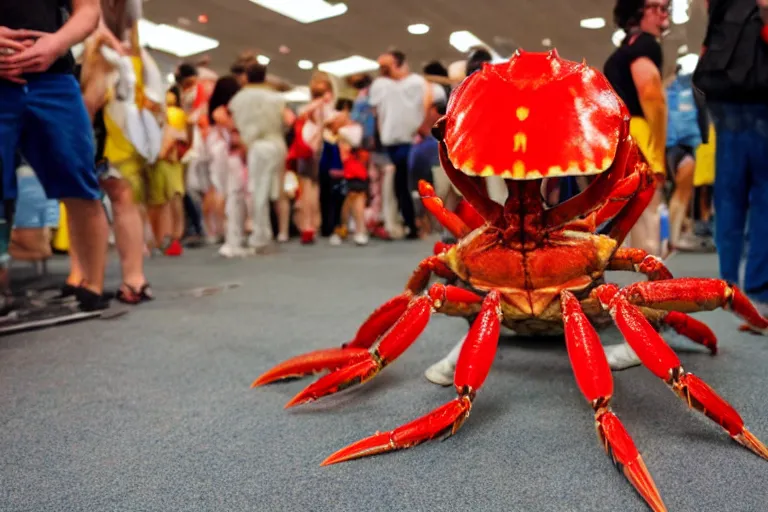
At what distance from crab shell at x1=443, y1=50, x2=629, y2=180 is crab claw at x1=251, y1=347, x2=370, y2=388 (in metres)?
0.51

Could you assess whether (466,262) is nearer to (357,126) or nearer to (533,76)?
(533,76)

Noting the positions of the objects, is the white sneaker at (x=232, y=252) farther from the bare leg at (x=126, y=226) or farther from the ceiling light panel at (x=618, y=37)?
the ceiling light panel at (x=618, y=37)

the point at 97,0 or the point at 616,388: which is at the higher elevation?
the point at 97,0

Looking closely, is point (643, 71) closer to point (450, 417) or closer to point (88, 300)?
point (450, 417)

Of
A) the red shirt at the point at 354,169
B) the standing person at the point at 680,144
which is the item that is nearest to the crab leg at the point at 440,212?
the standing person at the point at 680,144

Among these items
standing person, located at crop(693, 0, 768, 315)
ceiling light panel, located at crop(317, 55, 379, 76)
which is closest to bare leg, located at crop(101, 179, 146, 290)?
standing person, located at crop(693, 0, 768, 315)

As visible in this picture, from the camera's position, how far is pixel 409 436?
3.09ft

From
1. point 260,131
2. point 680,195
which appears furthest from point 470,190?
point 260,131

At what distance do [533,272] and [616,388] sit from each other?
15.8 inches

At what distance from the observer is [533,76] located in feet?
3.04

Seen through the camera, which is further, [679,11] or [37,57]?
[679,11]

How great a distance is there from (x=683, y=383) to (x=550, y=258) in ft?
0.98

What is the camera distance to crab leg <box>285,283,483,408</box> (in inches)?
41.9

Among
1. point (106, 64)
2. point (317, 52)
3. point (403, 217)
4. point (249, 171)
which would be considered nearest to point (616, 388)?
point (106, 64)
